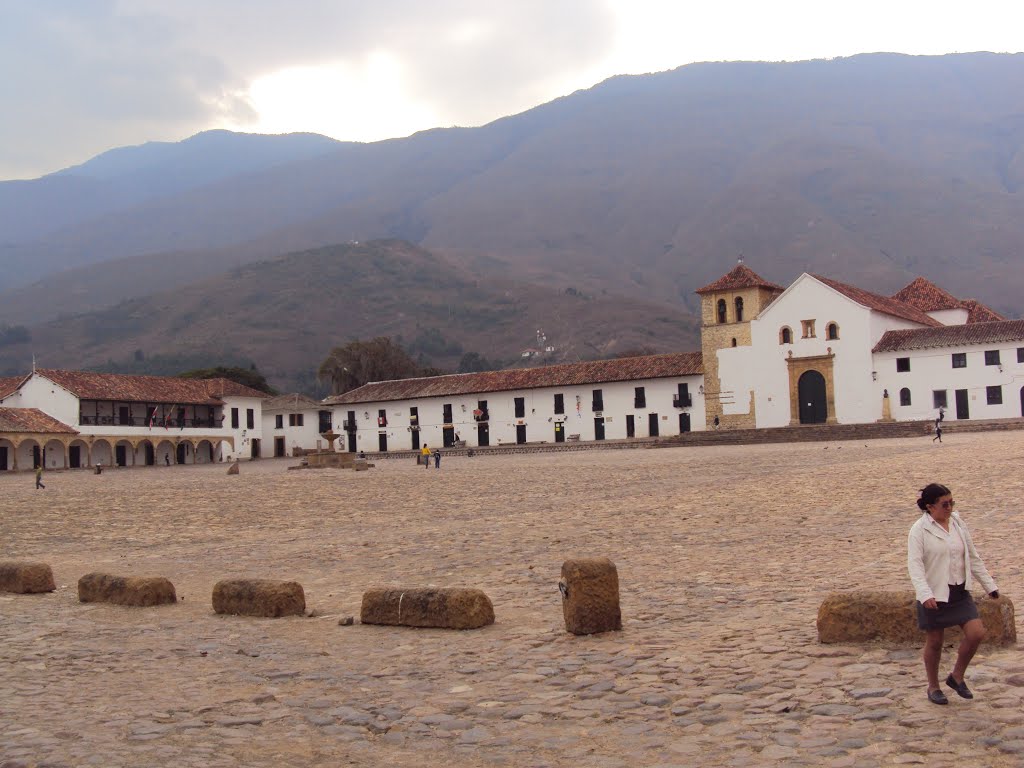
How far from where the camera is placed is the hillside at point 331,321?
400ft

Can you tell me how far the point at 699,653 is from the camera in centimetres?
611

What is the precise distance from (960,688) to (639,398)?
162 feet

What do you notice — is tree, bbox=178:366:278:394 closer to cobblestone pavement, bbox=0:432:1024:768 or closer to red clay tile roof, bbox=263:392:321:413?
red clay tile roof, bbox=263:392:321:413

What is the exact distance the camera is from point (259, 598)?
8.27 meters

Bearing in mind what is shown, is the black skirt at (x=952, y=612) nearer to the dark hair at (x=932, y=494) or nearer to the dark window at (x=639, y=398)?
the dark hair at (x=932, y=494)

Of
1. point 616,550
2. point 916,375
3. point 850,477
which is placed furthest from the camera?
point 916,375

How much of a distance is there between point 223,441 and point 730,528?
169 ft

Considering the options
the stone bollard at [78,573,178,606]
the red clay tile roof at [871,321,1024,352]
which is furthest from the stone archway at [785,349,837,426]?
the stone bollard at [78,573,178,606]

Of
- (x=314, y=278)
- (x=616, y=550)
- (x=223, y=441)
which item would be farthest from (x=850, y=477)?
(x=314, y=278)

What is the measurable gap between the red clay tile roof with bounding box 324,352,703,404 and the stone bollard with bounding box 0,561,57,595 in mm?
44432

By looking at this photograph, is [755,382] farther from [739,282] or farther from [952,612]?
[952,612]

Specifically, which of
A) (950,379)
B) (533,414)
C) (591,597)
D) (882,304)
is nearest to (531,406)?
(533,414)

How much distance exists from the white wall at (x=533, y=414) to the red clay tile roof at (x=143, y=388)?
281 inches

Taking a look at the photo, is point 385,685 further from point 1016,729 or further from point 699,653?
point 1016,729
